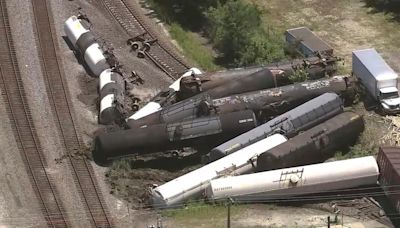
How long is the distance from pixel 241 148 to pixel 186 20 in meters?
17.9

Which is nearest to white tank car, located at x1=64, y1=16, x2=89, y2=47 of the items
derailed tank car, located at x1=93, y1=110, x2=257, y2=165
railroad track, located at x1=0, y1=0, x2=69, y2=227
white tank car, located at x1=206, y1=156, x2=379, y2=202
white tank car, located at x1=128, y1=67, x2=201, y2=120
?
railroad track, located at x1=0, y1=0, x2=69, y2=227

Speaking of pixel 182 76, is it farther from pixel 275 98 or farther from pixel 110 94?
pixel 275 98

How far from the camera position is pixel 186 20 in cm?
5041

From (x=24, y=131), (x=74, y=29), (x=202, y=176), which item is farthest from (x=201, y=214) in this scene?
(x=74, y=29)

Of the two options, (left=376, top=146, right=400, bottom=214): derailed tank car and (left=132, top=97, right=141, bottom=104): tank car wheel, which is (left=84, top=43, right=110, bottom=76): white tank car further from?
(left=376, top=146, right=400, bottom=214): derailed tank car

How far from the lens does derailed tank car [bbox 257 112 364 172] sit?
109 feet

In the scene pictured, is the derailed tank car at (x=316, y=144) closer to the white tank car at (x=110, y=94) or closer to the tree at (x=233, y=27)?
the white tank car at (x=110, y=94)

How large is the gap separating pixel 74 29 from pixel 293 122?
15.8m

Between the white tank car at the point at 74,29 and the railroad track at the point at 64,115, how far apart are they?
102 centimetres

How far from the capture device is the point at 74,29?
44.9 meters

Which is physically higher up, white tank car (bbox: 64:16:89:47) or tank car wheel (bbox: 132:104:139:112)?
white tank car (bbox: 64:16:89:47)

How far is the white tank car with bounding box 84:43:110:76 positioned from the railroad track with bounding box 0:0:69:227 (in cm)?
396

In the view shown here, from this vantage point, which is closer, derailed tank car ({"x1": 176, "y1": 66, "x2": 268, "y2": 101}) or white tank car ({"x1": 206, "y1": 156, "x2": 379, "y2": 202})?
white tank car ({"x1": 206, "y1": 156, "x2": 379, "y2": 202})

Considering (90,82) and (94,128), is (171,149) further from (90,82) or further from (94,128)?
(90,82)
